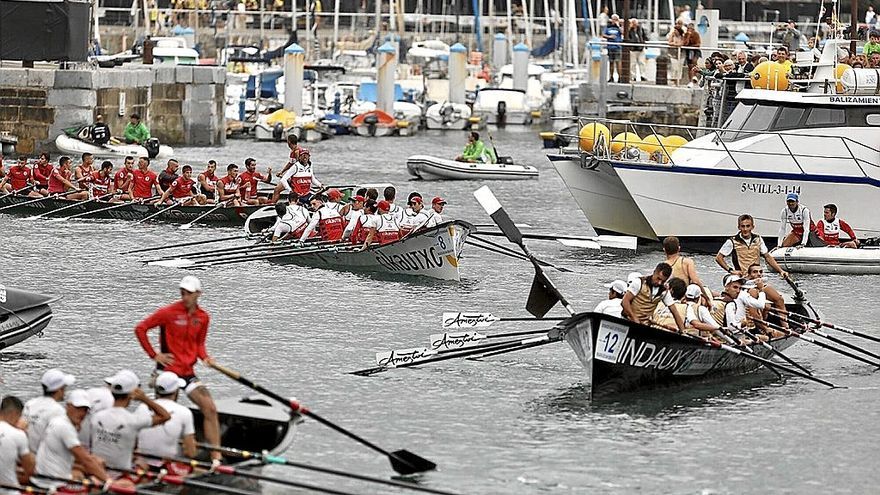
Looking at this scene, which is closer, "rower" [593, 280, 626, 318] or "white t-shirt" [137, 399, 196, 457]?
"white t-shirt" [137, 399, 196, 457]

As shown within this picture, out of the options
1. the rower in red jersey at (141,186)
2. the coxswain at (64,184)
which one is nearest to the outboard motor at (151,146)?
the coxswain at (64,184)

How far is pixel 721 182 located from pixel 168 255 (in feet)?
34.2

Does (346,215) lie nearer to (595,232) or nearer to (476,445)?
(595,232)

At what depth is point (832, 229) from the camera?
3009cm

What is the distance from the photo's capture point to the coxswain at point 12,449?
1293 centimetres

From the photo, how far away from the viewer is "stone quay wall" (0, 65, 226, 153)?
156 ft

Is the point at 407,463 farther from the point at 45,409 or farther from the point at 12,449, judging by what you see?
→ the point at 12,449

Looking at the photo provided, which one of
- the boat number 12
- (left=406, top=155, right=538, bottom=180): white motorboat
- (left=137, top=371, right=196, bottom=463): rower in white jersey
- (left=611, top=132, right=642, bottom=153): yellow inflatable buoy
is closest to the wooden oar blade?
(left=137, top=371, right=196, bottom=463): rower in white jersey

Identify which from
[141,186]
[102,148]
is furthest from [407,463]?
[102,148]

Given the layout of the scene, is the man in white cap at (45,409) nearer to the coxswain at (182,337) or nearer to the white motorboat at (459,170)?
the coxswain at (182,337)

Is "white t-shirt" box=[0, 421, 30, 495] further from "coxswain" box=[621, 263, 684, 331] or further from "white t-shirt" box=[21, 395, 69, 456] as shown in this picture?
"coxswain" box=[621, 263, 684, 331]

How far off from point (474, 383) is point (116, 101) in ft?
105

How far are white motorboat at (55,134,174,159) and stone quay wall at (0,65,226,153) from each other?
658 mm

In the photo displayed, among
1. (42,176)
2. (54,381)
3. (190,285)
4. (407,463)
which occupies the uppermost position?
(190,285)
